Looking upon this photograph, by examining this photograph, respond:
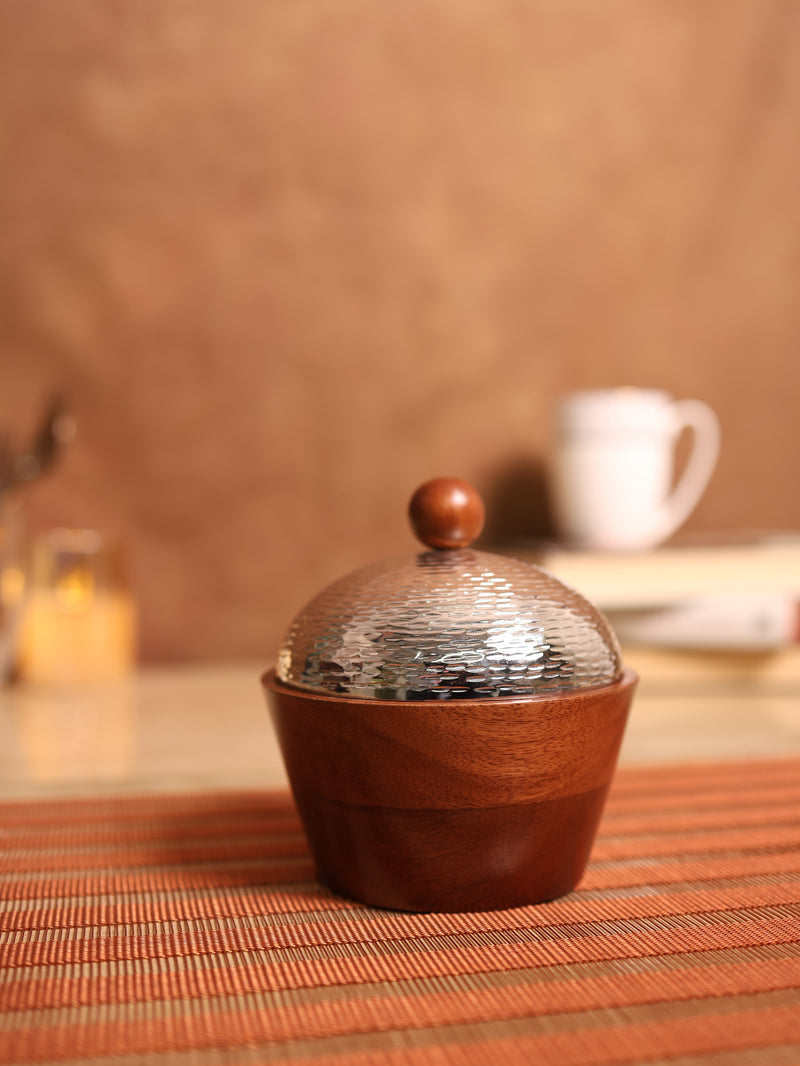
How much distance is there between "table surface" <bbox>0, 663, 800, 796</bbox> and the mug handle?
0.18m

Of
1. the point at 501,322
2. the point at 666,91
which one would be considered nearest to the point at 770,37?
the point at 666,91

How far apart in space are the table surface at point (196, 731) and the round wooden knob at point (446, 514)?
26cm

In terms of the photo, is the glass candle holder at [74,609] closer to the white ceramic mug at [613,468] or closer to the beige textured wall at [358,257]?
the beige textured wall at [358,257]

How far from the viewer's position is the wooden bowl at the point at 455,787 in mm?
388

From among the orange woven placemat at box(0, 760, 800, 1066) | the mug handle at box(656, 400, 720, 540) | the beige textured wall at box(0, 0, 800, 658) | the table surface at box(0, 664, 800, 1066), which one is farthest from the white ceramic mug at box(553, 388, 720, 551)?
the orange woven placemat at box(0, 760, 800, 1066)

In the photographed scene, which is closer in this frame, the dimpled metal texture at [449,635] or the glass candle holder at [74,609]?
the dimpled metal texture at [449,635]

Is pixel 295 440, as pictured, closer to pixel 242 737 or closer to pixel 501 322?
pixel 501 322

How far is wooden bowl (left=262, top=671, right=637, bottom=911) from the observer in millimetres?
388

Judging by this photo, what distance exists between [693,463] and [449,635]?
2.66ft

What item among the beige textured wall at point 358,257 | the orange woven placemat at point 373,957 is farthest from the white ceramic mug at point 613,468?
the orange woven placemat at point 373,957

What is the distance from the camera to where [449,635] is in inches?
15.8

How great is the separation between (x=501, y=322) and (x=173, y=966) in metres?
0.89

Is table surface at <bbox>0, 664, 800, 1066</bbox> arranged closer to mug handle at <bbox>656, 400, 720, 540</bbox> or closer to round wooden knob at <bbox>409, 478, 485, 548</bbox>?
round wooden knob at <bbox>409, 478, 485, 548</bbox>

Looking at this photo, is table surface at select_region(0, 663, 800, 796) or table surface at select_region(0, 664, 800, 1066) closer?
table surface at select_region(0, 664, 800, 1066)
